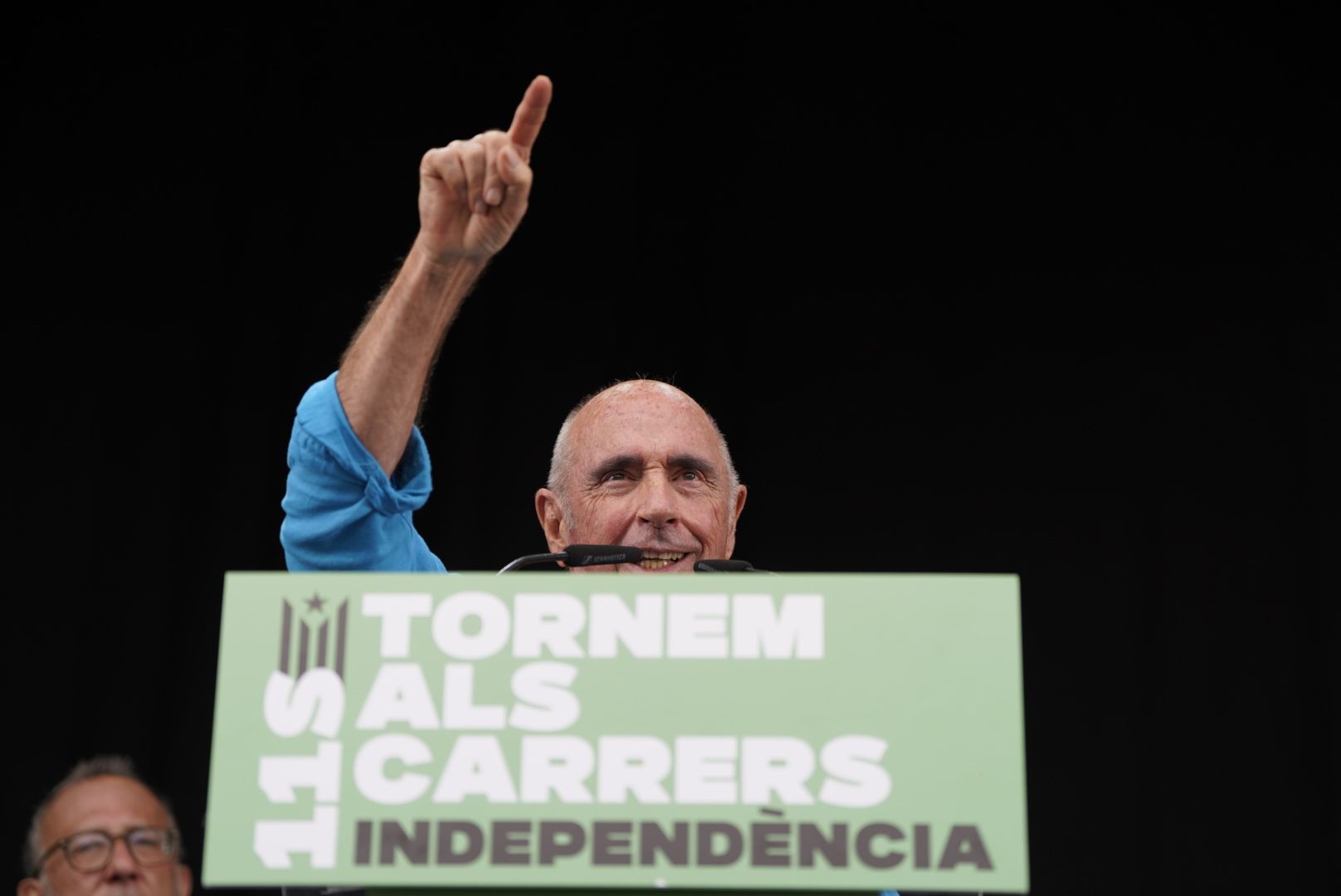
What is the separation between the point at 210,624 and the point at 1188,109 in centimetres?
226

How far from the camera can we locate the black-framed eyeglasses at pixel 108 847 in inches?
105

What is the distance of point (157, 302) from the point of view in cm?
340

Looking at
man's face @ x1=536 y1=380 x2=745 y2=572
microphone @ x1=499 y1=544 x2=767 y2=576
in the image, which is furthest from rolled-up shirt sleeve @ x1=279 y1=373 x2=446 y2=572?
man's face @ x1=536 y1=380 x2=745 y2=572

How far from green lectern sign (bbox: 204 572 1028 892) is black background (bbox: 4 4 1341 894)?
2.41 m

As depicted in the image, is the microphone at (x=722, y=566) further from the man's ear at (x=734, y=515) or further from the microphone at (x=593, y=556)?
the man's ear at (x=734, y=515)

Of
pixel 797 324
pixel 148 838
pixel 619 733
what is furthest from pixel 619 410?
pixel 797 324

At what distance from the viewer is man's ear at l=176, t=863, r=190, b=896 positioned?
2.72 m

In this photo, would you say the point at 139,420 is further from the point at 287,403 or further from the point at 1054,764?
the point at 1054,764

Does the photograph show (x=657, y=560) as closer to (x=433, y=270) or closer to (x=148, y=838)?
(x=433, y=270)

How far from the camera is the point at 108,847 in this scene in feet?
8.79

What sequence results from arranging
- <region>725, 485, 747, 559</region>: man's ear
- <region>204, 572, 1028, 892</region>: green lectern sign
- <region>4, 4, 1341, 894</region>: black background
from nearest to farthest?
<region>204, 572, 1028, 892</region>: green lectern sign < <region>725, 485, 747, 559</region>: man's ear < <region>4, 4, 1341, 894</region>: black background

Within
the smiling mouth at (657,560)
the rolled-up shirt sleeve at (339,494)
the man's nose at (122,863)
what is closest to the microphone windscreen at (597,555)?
the rolled-up shirt sleeve at (339,494)

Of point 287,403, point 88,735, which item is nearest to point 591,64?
point 287,403

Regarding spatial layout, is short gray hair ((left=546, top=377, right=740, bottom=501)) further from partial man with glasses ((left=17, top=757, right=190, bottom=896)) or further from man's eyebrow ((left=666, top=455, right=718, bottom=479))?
partial man with glasses ((left=17, top=757, right=190, bottom=896))
